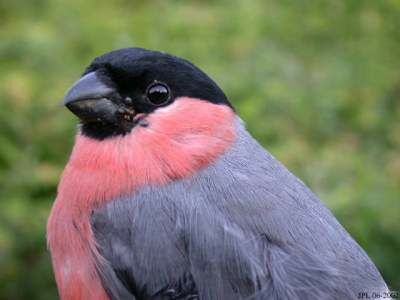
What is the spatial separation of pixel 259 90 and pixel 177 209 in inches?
59.5

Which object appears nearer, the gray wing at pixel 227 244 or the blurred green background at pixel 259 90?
the gray wing at pixel 227 244

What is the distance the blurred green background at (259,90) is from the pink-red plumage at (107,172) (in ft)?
A: 3.06

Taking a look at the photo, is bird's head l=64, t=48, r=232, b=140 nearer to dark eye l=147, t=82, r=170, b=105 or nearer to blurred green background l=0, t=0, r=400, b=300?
dark eye l=147, t=82, r=170, b=105

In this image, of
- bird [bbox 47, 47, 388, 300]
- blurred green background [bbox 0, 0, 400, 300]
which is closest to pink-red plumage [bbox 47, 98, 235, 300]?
bird [bbox 47, 47, 388, 300]

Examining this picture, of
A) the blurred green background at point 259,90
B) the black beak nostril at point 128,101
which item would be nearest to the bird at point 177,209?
the black beak nostril at point 128,101

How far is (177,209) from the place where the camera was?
10.2ft

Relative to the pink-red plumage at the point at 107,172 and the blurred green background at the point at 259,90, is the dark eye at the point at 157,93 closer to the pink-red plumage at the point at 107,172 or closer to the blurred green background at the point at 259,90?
the pink-red plumage at the point at 107,172

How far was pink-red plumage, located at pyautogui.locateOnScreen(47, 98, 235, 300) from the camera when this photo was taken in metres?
3.15

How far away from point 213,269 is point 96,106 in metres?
0.70

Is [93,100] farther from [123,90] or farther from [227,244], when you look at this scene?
[227,244]

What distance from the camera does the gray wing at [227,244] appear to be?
9.77 feet

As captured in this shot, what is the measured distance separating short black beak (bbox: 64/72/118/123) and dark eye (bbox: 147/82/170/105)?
121mm

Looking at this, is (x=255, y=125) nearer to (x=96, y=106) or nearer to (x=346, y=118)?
(x=346, y=118)

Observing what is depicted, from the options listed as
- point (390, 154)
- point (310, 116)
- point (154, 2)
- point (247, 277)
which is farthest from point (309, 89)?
point (247, 277)
